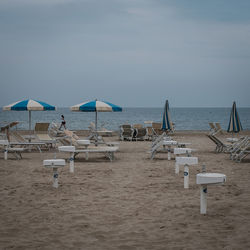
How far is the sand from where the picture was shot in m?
4.15

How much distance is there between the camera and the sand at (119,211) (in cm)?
415

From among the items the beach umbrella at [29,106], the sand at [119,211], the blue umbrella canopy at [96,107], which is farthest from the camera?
the beach umbrella at [29,106]

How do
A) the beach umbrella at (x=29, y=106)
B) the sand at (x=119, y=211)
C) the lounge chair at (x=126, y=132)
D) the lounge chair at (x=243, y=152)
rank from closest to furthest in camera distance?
the sand at (x=119, y=211)
the lounge chair at (x=243, y=152)
the beach umbrella at (x=29, y=106)
the lounge chair at (x=126, y=132)

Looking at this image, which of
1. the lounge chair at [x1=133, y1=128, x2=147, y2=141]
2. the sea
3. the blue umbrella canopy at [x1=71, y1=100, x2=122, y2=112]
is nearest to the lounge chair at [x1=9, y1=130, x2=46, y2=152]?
the blue umbrella canopy at [x1=71, y1=100, x2=122, y2=112]

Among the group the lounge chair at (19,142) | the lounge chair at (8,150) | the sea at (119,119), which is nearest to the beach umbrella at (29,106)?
the lounge chair at (19,142)

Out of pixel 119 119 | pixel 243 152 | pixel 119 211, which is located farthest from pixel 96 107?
pixel 119 119

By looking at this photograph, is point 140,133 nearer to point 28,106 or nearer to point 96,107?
point 96,107

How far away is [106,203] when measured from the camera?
5.83m

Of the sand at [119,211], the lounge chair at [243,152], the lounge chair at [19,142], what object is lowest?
the sand at [119,211]

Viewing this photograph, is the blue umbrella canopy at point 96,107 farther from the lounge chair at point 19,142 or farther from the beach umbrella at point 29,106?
the lounge chair at point 19,142

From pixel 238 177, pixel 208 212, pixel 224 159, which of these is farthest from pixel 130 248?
pixel 224 159

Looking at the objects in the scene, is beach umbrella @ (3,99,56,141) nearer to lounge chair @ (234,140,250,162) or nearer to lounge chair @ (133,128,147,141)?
lounge chair @ (133,128,147,141)

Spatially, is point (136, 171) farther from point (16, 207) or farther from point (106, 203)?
point (16, 207)

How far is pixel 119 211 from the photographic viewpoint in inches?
212
